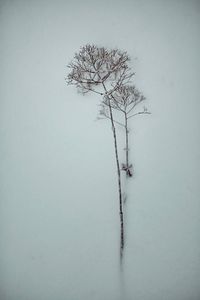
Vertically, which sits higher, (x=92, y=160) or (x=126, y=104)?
(x=126, y=104)

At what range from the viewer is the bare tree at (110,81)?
2.57m

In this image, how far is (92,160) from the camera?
8.98 ft

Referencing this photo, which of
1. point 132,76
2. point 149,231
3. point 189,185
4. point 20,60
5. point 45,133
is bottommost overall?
point 149,231

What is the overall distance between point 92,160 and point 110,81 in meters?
0.79

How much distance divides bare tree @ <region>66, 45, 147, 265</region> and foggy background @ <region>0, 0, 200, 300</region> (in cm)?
9

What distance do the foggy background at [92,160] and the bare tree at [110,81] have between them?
9 centimetres

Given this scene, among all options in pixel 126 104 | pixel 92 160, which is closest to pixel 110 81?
pixel 126 104

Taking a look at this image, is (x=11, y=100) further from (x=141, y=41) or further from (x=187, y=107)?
(x=187, y=107)

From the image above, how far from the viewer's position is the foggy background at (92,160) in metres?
2.64

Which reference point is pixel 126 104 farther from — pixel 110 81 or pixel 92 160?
pixel 92 160

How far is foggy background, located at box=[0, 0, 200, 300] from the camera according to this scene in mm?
2641

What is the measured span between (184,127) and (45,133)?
1.34 m

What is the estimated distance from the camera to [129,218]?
8.78 ft

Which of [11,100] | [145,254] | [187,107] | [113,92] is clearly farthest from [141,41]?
[145,254]
